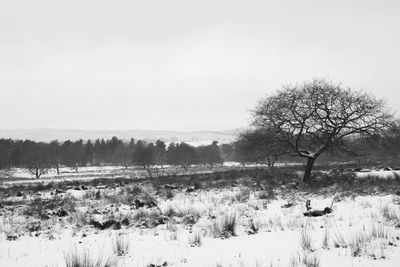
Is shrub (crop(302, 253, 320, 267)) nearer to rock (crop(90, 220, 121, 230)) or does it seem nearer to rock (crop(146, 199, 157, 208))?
rock (crop(90, 220, 121, 230))

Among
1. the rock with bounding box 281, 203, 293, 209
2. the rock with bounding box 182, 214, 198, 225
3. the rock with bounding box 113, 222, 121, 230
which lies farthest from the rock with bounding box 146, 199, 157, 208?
the rock with bounding box 281, 203, 293, 209

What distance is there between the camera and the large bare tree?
2055cm

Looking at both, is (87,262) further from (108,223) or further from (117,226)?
(108,223)

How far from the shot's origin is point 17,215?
1240cm

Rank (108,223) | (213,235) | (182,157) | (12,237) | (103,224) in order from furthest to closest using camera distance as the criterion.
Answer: (182,157)
(108,223)
(103,224)
(12,237)
(213,235)

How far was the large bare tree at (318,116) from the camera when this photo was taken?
67.4ft

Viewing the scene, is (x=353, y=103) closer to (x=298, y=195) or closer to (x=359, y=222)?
(x=298, y=195)

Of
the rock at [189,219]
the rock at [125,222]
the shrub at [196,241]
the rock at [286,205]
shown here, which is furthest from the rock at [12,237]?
the rock at [286,205]

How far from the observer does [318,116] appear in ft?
69.3

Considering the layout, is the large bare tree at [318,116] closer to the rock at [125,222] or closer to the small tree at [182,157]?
the rock at [125,222]

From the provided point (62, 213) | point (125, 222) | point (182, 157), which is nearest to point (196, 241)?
point (125, 222)

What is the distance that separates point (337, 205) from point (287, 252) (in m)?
5.48

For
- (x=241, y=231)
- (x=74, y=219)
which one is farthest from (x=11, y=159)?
(x=241, y=231)

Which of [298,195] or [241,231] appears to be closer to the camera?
[241,231]
